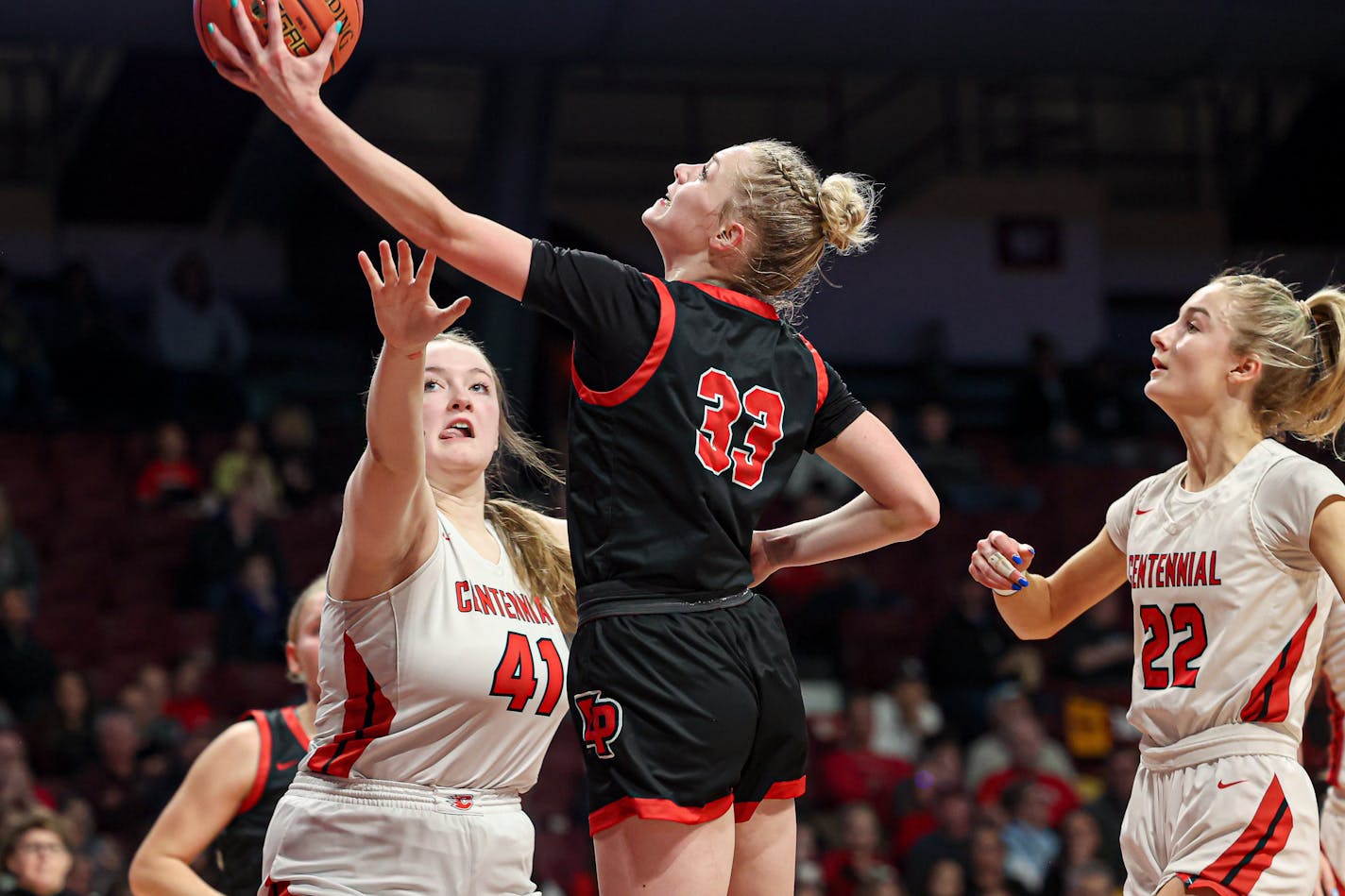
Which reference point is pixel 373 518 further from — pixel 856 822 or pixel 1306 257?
pixel 1306 257

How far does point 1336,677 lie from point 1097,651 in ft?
24.7

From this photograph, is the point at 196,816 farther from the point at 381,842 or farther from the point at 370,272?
the point at 370,272

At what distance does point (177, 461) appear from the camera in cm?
1145

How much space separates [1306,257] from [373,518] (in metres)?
15.5

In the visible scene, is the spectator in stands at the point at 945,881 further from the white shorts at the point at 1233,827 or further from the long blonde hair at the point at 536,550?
the long blonde hair at the point at 536,550

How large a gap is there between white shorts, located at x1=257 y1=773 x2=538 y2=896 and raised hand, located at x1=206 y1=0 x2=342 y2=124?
1.43m

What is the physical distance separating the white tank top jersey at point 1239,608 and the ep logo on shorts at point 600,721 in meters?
1.32

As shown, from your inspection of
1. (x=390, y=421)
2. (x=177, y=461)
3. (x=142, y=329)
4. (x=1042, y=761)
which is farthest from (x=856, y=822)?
(x=142, y=329)

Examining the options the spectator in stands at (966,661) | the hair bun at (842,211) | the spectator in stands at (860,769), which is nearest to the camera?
the hair bun at (842,211)

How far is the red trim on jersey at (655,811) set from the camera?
8.91 ft

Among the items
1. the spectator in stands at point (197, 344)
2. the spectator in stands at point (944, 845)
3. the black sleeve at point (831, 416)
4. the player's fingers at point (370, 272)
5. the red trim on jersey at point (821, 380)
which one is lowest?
the spectator in stands at point (944, 845)

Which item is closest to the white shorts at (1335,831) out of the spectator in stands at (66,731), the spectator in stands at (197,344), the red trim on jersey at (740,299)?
the red trim on jersey at (740,299)

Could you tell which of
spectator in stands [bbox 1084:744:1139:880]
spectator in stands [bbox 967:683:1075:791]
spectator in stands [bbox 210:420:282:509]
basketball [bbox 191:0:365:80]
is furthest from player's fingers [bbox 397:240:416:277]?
spectator in stands [bbox 210:420:282:509]

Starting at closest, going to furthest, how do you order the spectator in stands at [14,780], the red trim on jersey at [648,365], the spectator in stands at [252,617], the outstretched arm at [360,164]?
1. the outstretched arm at [360,164]
2. the red trim on jersey at [648,365]
3. the spectator in stands at [14,780]
4. the spectator in stands at [252,617]
